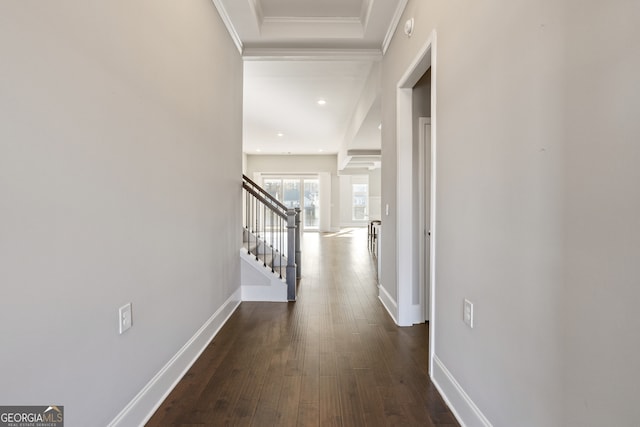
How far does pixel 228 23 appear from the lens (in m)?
2.94

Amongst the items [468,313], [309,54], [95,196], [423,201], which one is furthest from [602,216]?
[309,54]

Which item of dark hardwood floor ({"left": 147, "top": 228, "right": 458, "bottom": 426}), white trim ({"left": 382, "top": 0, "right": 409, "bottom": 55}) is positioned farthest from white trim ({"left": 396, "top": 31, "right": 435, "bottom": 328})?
white trim ({"left": 382, "top": 0, "right": 409, "bottom": 55})

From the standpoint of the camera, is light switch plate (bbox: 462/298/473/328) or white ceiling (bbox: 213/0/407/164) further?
white ceiling (bbox: 213/0/407/164)

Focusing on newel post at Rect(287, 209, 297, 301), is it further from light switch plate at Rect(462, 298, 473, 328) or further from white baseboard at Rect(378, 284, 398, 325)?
light switch plate at Rect(462, 298, 473, 328)

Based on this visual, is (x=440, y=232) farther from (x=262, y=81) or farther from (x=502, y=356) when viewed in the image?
(x=262, y=81)

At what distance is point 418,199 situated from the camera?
9.70ft

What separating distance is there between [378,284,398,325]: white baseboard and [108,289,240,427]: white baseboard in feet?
5.41

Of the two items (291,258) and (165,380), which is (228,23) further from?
(165,380)

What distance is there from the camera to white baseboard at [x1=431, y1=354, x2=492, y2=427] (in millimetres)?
1491

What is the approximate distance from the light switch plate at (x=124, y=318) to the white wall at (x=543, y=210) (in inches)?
66.0

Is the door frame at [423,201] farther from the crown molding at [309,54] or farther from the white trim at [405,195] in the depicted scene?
the crown molding at [309,54]

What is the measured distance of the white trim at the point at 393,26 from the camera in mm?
2639

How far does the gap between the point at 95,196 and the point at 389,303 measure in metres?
2.76

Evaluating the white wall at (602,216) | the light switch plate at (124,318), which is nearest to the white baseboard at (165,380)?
the light switch plate at (124,318)
